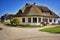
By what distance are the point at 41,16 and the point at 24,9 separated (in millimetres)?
3375

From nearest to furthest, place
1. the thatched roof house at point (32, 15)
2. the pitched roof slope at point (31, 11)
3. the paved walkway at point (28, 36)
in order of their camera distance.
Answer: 1. the paved walkway at point (28, 36)
2. the thatched roof house at point (32, 15)
3. the pitched roof slope at point (31, 11)

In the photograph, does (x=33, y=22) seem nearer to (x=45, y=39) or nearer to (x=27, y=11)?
(x=27, y=11)

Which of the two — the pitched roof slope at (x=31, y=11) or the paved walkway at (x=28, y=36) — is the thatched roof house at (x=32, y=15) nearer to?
the pitched roof slope at (x=31, y=11)

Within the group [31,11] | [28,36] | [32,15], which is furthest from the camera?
[31,11]

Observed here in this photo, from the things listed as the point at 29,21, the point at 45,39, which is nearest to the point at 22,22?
the point at 29,21

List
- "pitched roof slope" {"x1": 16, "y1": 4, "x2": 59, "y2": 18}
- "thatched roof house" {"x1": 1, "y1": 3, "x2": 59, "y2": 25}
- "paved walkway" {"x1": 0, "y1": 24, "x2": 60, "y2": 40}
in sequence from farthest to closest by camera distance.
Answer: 1. "pitched roof slope" {"x1": 16, "y1": 4, "x2": 59, "y2": 18}
2. "thatched roof house" {"x1": 1, "y1": 3, "x2": 59, "y2": 25}
3. "paved walkway" {"x1": 0, "y1": 24, "x2": 60, "y2": 40}

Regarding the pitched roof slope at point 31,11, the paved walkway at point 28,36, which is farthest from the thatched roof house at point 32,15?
the paved walkway at point 28,36

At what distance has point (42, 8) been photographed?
93.1 ft

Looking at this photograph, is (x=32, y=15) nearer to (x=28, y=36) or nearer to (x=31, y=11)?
(x=31, y=11)

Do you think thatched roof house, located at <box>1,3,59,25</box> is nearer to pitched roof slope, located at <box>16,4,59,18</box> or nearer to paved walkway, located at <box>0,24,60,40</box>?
pitched roof slope, located at <box>16,4,59,18</box>

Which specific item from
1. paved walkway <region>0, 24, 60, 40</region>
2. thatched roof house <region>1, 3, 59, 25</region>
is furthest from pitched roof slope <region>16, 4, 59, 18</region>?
paved walkway <region>0, 24, 60, 40</region>

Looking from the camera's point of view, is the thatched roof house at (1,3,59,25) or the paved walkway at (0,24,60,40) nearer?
the paved walkway at (0,24,60,40)

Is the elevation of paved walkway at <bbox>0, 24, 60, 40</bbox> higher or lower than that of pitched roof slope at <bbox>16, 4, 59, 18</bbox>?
lower

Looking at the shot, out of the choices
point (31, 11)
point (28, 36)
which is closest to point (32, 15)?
point (31, 11)
